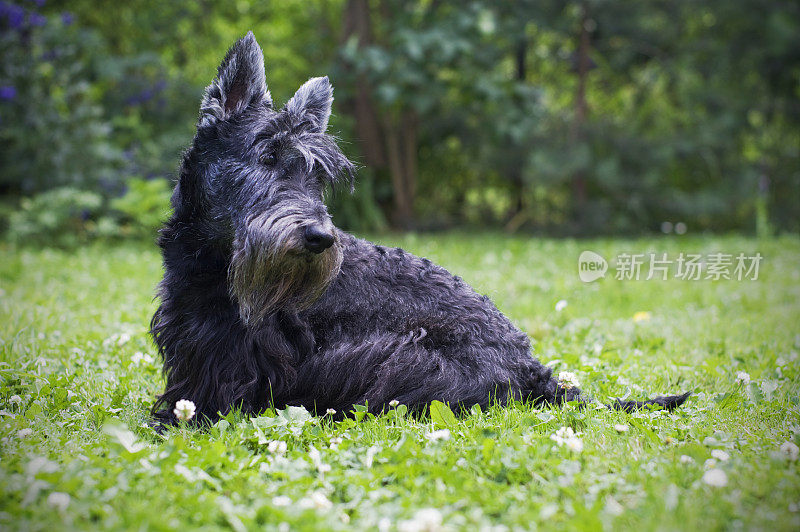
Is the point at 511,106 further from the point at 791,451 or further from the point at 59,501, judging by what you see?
the point at 59,501

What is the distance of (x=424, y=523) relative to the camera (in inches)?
83.7

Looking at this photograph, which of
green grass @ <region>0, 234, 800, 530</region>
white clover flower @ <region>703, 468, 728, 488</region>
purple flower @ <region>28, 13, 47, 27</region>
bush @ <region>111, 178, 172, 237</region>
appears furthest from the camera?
purple flower @ <region>28, 13, 47, 27</region>

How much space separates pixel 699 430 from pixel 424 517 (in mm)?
1644

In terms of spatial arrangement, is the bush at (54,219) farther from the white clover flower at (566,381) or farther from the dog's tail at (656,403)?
the dog's tail at (656,403)

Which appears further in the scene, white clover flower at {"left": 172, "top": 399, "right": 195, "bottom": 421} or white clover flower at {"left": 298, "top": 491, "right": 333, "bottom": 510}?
white clover flower at {"left": 172, "top": 399, "right": 195, "bottom": 421}

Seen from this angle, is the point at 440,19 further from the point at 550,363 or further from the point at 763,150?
the point at 550,363

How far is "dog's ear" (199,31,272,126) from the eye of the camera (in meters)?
3.18

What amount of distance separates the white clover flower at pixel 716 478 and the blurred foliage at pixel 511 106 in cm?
985

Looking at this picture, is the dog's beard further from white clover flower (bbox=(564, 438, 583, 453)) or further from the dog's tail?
the dog's tail

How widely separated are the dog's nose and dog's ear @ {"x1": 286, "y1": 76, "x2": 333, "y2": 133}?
71cm

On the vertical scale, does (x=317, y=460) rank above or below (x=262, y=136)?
below

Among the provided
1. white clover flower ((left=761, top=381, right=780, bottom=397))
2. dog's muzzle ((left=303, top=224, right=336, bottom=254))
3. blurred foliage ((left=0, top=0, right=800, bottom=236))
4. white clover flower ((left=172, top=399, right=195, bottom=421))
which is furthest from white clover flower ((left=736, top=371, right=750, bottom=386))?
blurred foliage ((left=0, top=0, right=800, bottom=236))

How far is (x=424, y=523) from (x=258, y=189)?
177 cm

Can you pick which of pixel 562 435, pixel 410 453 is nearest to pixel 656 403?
pixel 562 435
